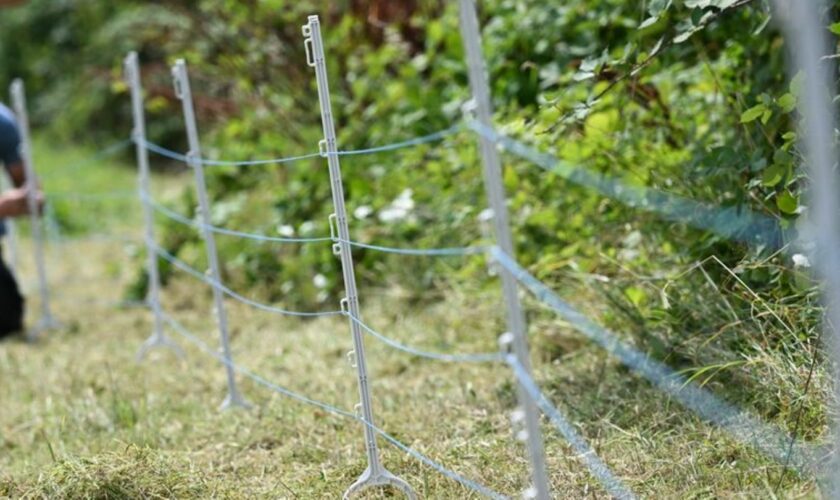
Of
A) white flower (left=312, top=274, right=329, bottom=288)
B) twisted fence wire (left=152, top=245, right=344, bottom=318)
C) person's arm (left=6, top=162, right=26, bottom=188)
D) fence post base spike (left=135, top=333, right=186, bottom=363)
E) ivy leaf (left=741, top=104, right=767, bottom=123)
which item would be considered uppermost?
ivy leaf (left=741, top=104, right=767, bottom=123)

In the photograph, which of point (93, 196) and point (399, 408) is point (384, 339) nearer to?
point (399, 408)

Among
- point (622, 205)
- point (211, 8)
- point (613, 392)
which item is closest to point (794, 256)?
point (613, 392)

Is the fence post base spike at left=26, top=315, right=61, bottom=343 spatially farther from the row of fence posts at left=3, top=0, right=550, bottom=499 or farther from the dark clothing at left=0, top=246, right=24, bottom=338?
the row of fence posts at left=3, top=0, right=550, bottom=499

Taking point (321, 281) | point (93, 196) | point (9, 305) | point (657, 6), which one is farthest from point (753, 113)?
point (93, 196)

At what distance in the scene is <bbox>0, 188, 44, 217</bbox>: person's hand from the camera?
558 cm

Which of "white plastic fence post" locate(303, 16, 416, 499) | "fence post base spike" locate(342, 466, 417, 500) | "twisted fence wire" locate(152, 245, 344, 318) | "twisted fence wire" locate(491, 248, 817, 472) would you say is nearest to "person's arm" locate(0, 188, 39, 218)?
"twisted fence wire" locate(152, 245, 344, 318)

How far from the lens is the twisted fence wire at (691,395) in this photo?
254 cm

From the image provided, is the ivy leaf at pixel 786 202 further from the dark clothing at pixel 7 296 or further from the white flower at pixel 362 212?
the dark clothing at pixel 7 296

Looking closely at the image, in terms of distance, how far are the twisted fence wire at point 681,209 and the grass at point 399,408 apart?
168mm

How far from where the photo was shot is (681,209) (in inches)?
142

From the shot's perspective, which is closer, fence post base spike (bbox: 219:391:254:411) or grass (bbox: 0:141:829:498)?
grass (bbox: 0:141:829:498)

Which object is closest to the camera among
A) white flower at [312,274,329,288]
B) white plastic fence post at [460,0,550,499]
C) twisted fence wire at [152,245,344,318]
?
white plastic fence post at [460,0,550,499]

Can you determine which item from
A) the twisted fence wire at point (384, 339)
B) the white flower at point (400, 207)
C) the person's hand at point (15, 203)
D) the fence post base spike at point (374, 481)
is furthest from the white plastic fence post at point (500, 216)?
the person's hand at point (15, 203)

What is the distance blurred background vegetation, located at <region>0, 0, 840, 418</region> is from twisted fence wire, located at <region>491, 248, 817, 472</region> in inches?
2.9
